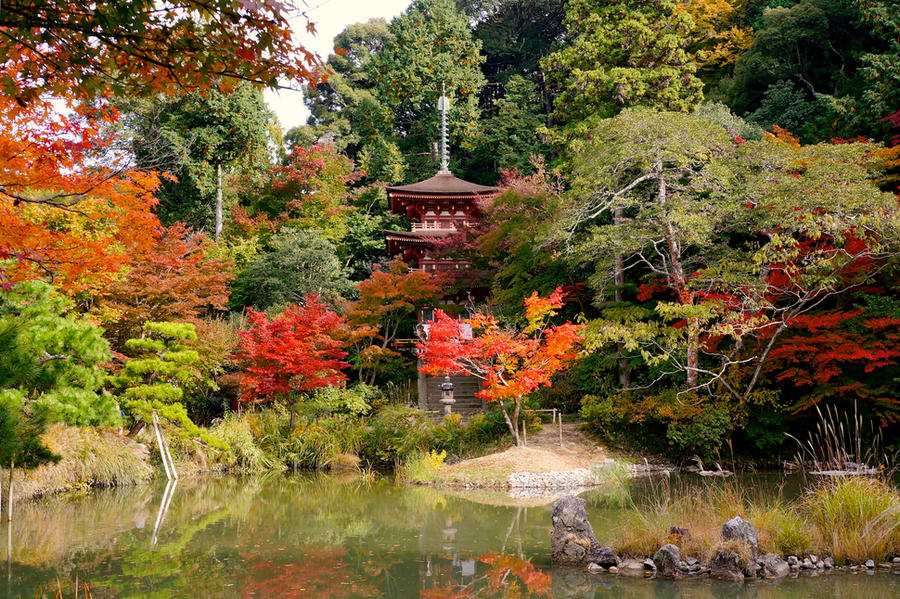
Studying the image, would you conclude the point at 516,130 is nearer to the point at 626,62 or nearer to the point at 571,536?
the point at 626,62

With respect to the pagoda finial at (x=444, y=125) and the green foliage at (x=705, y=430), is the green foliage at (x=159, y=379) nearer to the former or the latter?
the green foliage at (x=705, y=430)

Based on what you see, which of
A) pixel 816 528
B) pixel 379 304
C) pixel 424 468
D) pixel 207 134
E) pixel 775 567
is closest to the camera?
pixel 775 567

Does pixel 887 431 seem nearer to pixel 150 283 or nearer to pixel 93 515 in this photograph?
pixel 93 515

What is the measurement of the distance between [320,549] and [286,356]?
6497 millimetres

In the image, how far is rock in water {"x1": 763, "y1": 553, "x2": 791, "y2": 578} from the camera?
5.05 metres

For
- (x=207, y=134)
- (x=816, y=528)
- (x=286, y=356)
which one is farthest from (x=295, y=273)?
(x=816, y=528)

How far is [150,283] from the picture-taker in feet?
40.2

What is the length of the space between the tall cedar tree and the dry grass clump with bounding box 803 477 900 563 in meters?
9.01

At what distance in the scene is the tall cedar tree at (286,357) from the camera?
497 inches

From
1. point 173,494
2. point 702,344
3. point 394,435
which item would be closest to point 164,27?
point 173,494

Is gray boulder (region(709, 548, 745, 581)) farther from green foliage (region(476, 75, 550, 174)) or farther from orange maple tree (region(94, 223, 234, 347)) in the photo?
green foliage (region(476, 75, 550, 174))

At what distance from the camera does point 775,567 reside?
5.08 metres

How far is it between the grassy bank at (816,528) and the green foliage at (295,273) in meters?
12.9

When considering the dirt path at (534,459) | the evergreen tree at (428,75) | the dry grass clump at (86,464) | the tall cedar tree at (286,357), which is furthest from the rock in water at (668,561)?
the evergreen tree at (428,75)
